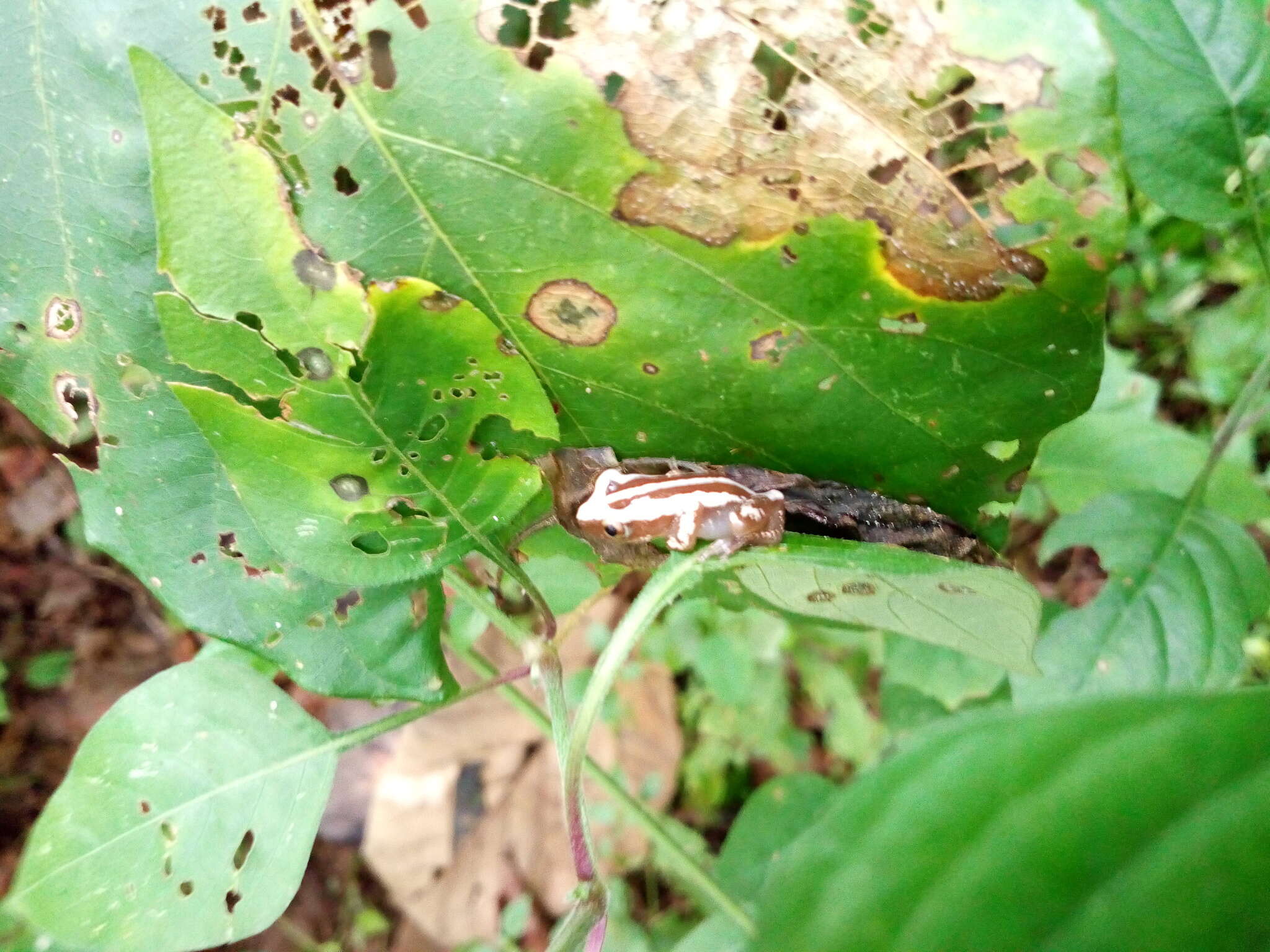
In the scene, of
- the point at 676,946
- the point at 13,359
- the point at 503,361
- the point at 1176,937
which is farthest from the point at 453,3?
the point at 676,946

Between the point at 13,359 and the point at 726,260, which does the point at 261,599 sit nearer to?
the point at 13,359

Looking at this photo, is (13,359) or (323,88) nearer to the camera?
(323,88)

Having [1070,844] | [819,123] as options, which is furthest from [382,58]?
[1070,844]

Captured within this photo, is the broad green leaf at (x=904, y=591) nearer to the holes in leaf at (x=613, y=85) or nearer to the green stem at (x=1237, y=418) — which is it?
the holes in leaf at (x=613, y=85)

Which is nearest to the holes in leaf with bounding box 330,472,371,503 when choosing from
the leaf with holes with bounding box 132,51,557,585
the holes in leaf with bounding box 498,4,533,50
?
the leaf with holes with bounding box 132,51,557,585

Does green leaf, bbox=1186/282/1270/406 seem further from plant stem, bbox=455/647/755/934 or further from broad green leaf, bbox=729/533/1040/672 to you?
plant stem, bbox=455/647/755/934

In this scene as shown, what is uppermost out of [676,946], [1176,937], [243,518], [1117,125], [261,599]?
[1117,125]
